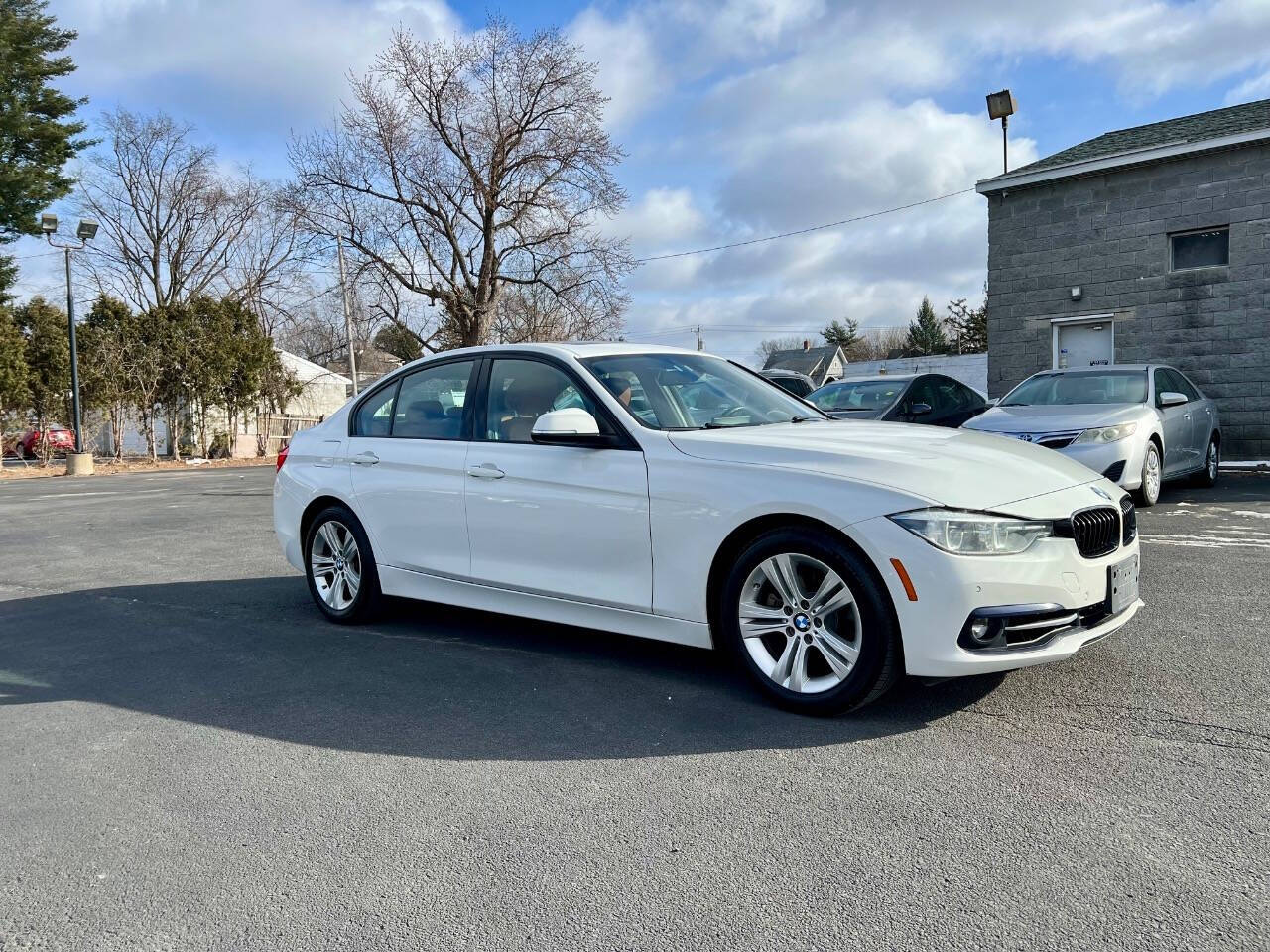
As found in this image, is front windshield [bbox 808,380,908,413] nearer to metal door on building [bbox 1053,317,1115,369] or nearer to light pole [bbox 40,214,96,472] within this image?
metal door on building [bbox 1053,317,1115,369]

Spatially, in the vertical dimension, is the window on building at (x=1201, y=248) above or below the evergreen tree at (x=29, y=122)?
below

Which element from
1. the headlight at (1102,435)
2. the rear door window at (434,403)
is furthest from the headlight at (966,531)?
the headlight at (1102,435)

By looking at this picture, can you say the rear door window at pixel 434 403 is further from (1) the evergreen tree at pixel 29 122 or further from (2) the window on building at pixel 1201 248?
(1) the evergreen tree at pixel 29 122

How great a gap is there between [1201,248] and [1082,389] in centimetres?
697

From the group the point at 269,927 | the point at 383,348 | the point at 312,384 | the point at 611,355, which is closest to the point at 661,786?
the point at 269,927

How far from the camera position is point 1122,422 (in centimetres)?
912

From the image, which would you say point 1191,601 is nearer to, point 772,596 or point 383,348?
point 772,596

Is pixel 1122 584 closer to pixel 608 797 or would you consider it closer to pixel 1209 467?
pixel 608 797

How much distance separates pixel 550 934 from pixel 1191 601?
4585 millimetres

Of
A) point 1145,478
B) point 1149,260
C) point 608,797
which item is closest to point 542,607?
point 608,797

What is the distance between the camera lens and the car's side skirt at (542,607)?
4.23 metres

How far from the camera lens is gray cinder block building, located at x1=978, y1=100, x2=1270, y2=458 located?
1495 centimetres

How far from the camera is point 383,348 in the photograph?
68.8 m

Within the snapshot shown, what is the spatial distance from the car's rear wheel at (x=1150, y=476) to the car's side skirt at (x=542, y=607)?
22.6 feet
